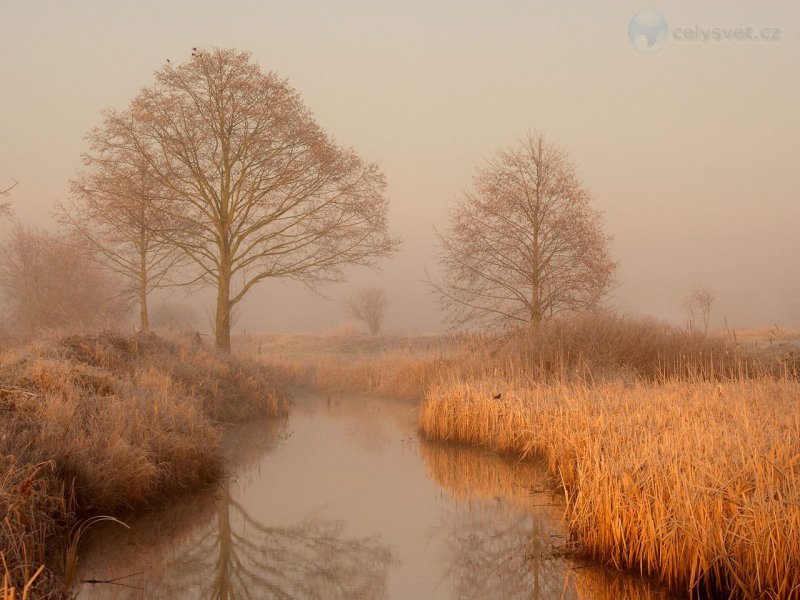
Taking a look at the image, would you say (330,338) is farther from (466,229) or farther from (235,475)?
(235,475)

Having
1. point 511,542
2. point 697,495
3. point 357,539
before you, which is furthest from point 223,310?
point 697,495

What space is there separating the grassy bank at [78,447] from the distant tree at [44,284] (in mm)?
16526

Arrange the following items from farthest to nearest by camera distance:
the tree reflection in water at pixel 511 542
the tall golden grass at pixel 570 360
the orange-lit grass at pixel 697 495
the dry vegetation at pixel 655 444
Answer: the tall golden grass at pixel 570 360, the tree reflection in water at pixel 511 542, the dry vegetation at pixel 655 444, the orange-lit grass at pixel 697 495

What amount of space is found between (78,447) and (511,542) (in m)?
5.04

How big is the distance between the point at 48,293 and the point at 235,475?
22.8 metres

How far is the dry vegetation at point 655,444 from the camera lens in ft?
16.6

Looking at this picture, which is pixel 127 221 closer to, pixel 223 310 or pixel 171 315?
pixel 223 310

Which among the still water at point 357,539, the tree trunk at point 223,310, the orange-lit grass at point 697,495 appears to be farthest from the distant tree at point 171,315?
the orange-lit grass at point 697,495

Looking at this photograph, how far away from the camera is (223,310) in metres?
21.0

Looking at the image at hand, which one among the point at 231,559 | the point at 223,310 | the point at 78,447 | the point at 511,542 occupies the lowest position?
the point at 231,559

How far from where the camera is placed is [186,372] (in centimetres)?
1498

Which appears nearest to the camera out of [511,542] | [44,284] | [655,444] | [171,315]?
[655,444]

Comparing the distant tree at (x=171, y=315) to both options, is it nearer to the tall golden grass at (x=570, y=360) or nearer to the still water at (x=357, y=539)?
the tall golden grass at (x=570, y=360)

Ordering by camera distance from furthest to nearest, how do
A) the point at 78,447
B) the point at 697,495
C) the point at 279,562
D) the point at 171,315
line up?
the point at 171,315, the point at 78,447, the point at 279,562, the point at 697,495
